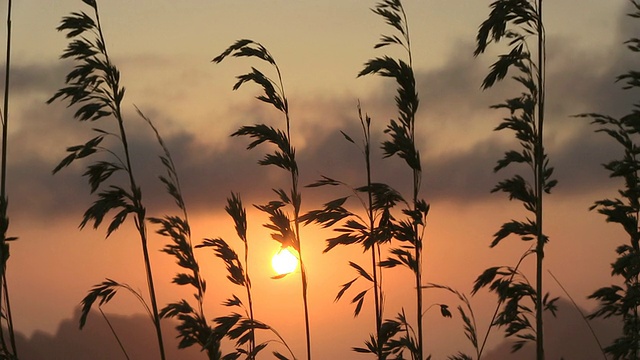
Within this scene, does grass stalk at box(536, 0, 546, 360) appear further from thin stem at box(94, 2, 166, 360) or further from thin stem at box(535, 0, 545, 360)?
thin stem at box(94, 2, 166, 360)

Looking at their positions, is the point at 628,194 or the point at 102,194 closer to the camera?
the point at 102,194

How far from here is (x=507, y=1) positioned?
233 inches

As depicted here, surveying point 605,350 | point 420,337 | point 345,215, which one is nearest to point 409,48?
point 345,215

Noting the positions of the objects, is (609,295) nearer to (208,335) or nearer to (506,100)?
(506,100)

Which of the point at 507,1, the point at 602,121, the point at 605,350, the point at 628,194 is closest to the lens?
the point at 507,1

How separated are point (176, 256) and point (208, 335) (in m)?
0.68

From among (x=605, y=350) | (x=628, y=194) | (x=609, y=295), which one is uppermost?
(x=628, y=194)

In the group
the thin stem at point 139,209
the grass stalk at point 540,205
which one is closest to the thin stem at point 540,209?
the grass stalk at point 540,205

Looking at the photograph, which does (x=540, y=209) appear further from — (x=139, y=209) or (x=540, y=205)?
(x=139, y=209)

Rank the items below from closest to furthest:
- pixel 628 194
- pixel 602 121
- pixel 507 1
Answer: pixel 507 1, pixel 602 121, pixel 628 194

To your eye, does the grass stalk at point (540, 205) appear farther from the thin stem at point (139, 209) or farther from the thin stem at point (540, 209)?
the thin stem at point (139, 209)

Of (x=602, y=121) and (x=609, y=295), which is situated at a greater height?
(x=602, y=121)

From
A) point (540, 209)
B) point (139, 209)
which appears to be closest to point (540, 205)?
point (540, 209)

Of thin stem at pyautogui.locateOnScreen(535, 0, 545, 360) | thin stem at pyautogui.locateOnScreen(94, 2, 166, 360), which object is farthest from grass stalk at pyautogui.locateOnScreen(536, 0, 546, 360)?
thin stem at pyautogui.locateOnScreen(94, 2, 166, 360)
